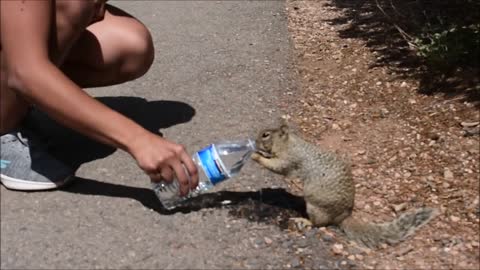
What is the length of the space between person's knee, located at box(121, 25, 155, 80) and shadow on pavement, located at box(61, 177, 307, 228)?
2.39 feet

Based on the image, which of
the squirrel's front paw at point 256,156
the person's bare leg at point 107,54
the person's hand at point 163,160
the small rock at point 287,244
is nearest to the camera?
the person's hand at point 163,160

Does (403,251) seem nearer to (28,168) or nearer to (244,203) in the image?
(244,203)

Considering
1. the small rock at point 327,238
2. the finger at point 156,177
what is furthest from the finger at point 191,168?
the small rock at point 327,238

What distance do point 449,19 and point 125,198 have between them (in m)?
2.46

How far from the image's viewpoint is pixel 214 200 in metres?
3.21

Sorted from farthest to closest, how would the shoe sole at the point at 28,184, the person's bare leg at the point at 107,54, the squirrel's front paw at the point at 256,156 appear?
the person's bare leg at the point at 107,54 → the shoe sole at the point at 28,184 → the squirrel's front paw at the point at 256,156

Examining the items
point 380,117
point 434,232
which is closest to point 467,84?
point 380,117

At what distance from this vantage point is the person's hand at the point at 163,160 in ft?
8.27

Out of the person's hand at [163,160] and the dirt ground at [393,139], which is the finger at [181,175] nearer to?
the person's hand at [163,160]

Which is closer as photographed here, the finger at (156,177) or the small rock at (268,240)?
the finger at (156,177)

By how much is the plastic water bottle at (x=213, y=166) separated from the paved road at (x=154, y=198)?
0.32 feet

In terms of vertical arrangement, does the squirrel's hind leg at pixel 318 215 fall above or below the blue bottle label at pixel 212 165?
below

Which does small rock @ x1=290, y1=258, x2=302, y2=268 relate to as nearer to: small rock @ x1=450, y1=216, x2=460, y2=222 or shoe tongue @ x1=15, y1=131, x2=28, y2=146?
small rock @ x1=450, y1=216, x2=460, y2=222

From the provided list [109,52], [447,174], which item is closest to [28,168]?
[109,52]
